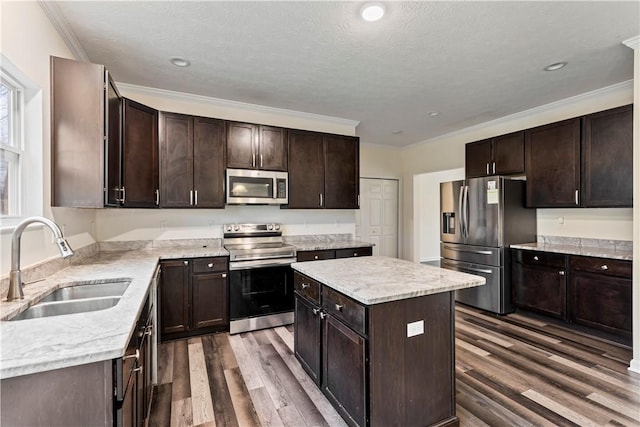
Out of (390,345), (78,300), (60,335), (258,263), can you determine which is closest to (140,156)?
(258,263)

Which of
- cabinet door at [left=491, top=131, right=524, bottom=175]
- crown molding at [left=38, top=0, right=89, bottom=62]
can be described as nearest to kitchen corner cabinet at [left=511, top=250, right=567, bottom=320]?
cabinet door at [left=491, top=131, right=524, bottom=175]

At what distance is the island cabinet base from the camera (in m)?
1.72

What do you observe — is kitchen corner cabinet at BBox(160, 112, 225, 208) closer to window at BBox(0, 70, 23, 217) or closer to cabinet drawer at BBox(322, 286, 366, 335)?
window at BBox(0, 70, 23, 217)

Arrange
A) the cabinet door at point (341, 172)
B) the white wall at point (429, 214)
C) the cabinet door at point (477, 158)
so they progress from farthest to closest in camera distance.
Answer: the white wall at point (429, 214) < the cabinet door at point (477, 158) < the cabinet door at point (341, 172)

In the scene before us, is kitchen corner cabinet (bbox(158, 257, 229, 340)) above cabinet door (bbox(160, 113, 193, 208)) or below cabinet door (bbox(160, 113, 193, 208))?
below

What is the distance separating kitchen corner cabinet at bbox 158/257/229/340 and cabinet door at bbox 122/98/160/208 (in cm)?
72

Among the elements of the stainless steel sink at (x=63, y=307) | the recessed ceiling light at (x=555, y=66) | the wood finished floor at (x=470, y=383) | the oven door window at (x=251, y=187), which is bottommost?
the wood finished floor at (x=470, y=383)

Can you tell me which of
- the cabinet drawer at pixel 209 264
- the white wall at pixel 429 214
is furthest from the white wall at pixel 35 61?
the white wall at pixel 429 214

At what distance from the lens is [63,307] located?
162 centimetres

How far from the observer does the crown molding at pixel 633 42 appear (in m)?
2.49

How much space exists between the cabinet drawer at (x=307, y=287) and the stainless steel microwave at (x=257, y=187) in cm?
149

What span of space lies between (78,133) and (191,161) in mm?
1368

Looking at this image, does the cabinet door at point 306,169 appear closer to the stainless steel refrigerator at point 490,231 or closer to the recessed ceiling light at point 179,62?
the recessed ceiling light at point 179,62

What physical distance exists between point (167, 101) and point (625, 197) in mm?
5041
